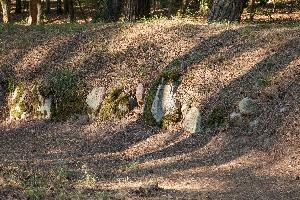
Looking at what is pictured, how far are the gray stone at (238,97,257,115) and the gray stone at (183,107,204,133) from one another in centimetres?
90

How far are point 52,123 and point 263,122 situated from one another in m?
5.23

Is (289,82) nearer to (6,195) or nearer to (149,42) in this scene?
(149,42)

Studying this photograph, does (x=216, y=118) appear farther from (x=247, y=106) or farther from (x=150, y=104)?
(x=150, y=104)

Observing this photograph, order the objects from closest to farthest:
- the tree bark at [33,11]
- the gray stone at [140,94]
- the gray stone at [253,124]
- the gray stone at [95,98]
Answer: the gray stone at [253,124]
the gray stone at [140,94]
the gray stone at [95,98]
the tree bark at [33,11]

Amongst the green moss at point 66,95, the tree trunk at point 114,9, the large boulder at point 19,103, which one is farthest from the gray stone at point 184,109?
the tree trunk at point 114,9

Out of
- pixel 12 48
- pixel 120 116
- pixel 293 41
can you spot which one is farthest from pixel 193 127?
pixel 12 48

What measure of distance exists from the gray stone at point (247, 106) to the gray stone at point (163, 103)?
5.06 ft

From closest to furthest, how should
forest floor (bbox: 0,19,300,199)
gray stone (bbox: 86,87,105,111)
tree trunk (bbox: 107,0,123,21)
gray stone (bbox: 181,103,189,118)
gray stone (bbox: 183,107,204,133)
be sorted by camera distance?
forest floor (bbox: 0,19,300,199)
gray stone (bbox: 183,107,204,133)
gray stone (bbox: 181,103,189,118)
gray stone (bbox: 86,87,105,111)
tree trunk (bbox: 107,0,123,21)

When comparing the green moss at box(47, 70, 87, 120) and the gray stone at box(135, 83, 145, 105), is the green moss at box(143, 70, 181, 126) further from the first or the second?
the green moss at box(47, 70, 87, 120)

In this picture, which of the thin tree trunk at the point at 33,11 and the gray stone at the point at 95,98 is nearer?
the gray stone at the point at 95,98

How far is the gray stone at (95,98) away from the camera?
12.1 meters

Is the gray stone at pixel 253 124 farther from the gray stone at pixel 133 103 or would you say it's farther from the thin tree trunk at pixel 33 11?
the thin tree trunk at pixel 33 11

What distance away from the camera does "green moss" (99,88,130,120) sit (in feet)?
38.7

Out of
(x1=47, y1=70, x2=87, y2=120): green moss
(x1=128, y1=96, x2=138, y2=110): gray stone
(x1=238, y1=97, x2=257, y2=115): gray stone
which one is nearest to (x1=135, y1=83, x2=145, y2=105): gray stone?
(x1=128, y1=96, x2=138, y2=110): gray stone
